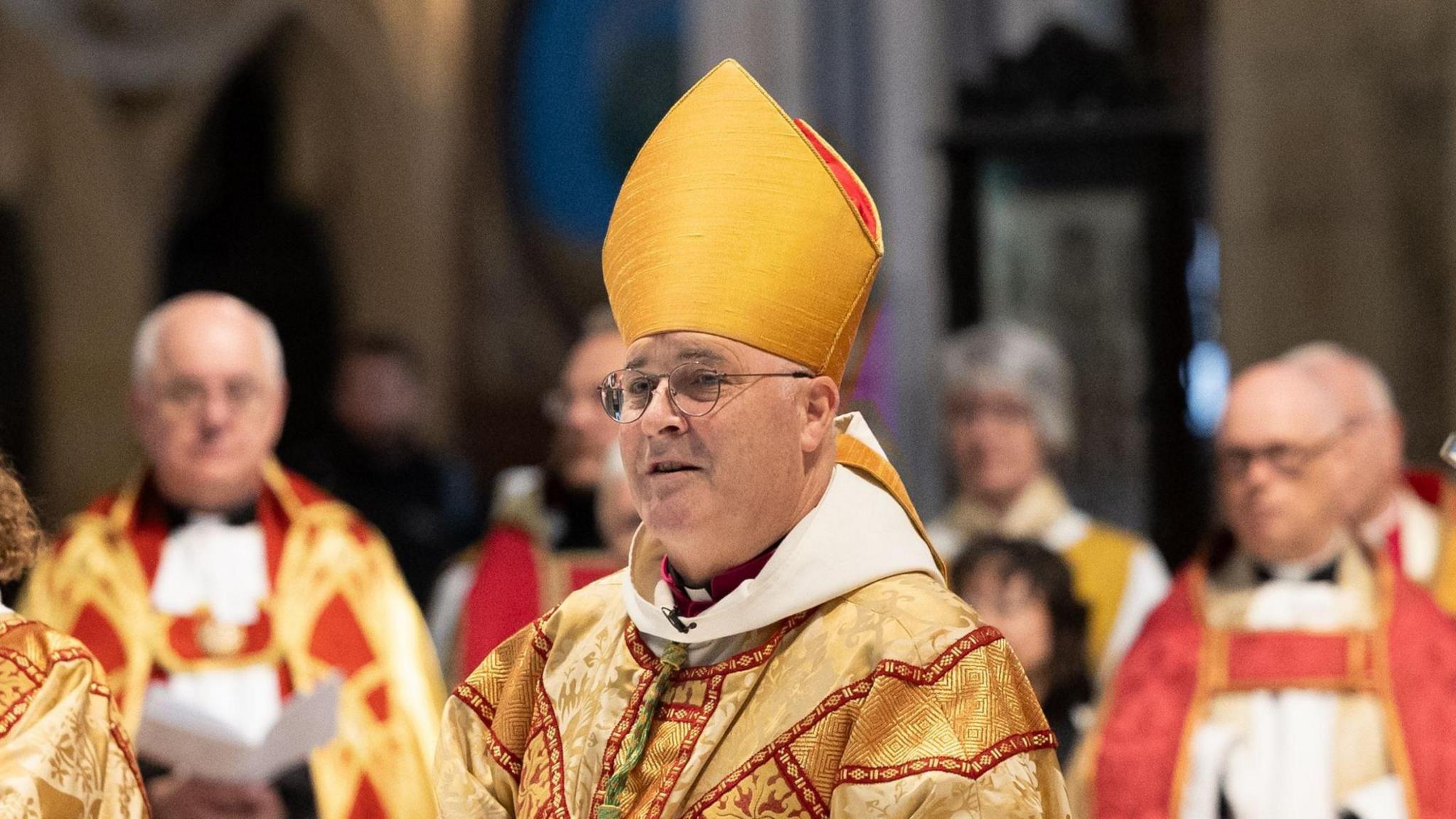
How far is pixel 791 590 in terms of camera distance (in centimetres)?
332

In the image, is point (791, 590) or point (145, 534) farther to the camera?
point (145, 534)

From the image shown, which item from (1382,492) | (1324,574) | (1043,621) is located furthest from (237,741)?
(1382,492)

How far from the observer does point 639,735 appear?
3.40 m

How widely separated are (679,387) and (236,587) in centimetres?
313

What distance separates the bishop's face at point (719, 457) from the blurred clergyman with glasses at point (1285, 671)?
9.21 ft

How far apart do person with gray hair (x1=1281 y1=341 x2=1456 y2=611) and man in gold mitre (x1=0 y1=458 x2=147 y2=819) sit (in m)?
3.83

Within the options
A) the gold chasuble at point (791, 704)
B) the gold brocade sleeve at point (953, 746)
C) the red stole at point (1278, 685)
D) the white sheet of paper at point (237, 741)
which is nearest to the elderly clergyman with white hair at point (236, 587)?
the white sheet of paper at point (237, 741)

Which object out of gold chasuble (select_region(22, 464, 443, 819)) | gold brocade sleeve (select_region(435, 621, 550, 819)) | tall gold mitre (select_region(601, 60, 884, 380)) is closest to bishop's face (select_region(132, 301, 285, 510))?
gold chasuble (select_region(22, 464, 443, 819))

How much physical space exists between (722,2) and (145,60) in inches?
118

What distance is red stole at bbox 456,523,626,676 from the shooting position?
22.3 ft

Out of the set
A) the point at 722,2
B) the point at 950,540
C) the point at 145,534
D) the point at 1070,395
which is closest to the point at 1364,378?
the point at 950,540

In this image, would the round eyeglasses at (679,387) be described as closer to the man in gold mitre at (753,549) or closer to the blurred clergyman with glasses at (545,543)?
the man in gold mitre at (753,549)

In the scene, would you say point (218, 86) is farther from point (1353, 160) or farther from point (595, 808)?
point (595, 808)

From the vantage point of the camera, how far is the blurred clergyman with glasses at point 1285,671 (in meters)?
5.74
